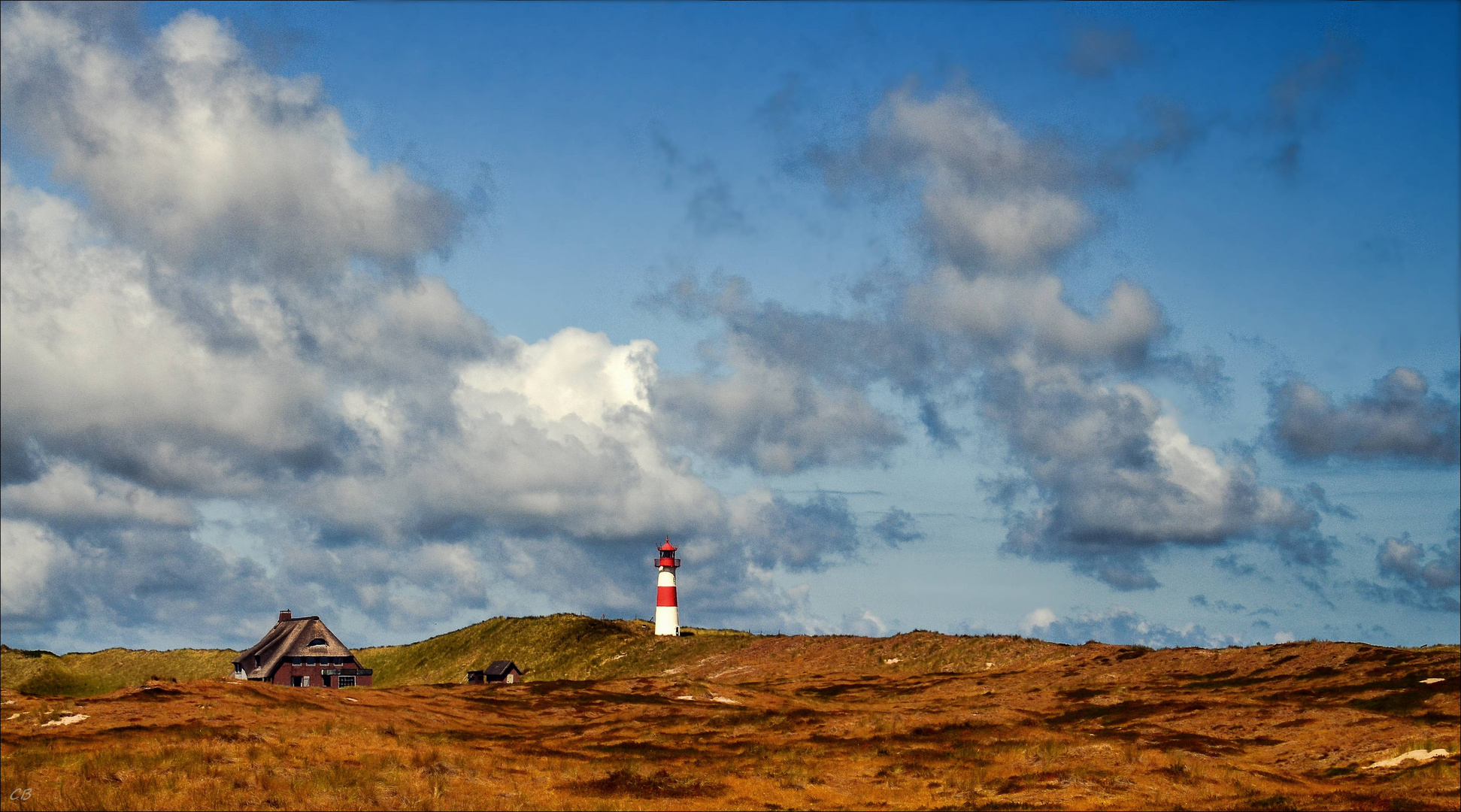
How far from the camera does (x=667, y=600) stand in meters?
122

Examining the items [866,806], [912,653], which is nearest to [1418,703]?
[866,806]

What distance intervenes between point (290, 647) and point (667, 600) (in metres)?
37.0

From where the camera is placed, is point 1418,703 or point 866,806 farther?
point 1418,703

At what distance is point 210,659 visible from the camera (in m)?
138

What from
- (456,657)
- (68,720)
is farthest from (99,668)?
(68,720)

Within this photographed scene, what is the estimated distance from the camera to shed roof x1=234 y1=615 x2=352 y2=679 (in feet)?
354

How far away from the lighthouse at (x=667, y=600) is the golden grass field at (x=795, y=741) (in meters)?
30.1

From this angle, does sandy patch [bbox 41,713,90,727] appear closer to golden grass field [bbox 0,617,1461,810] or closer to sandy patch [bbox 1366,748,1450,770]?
golden grass field [bbox 0,617,1461,810]

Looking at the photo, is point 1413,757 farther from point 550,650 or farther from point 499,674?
point 550,650

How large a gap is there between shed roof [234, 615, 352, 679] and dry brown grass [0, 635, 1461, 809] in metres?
33.6

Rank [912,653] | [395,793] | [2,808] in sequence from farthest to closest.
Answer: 1. [912,653]
2. [395,793]
3. [2,808]

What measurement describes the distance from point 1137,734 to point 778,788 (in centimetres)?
2226

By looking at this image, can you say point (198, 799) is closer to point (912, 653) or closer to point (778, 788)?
point (778, 788)

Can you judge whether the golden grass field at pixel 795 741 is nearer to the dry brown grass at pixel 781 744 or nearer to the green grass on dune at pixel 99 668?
the dry brown grass at pixel 781 744
